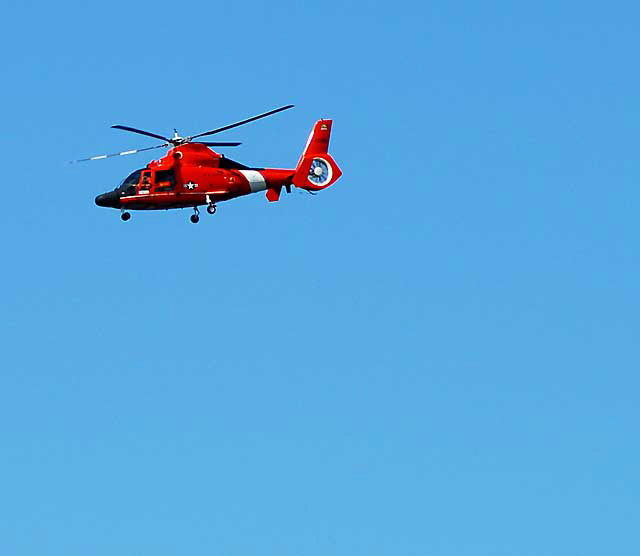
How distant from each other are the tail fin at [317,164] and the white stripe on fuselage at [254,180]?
10.2 ft

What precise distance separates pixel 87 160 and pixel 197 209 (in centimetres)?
1276

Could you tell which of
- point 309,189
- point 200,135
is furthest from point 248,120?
point 309,189

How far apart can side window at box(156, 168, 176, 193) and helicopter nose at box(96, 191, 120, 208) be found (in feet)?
9.87

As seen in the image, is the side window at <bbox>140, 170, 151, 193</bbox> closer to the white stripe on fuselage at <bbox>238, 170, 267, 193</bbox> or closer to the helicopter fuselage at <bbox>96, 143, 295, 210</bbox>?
the helicopter fuselage at <bbox>96, 143, 295, 210</bbox>

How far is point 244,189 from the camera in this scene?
391 feet

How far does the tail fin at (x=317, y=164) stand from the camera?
12325 cm

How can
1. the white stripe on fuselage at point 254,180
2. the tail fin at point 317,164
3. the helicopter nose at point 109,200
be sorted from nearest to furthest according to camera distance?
1. the helicopter nose at point 109,200
2. the white stripe on fuselage at point 254,180
3. the tail fin at point 317,164

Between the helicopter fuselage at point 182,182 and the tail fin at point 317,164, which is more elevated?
the tail fin at point 317,164

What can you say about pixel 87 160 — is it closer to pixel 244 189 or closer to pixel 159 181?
pixel 159 181

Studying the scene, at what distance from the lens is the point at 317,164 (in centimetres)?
12438

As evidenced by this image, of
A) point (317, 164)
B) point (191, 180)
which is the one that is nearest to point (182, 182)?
point (191, 180)

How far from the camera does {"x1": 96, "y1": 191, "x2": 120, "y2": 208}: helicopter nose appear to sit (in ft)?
372

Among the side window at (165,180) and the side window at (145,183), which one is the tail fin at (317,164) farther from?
the side window at (145,183)

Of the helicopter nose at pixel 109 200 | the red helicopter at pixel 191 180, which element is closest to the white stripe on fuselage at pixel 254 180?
the red helicopter at pixel 191 180
